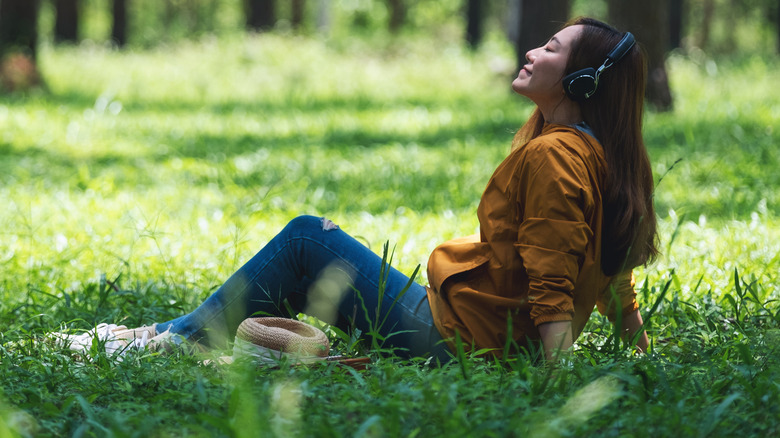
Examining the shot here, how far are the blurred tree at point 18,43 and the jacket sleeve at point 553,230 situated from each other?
1100cm

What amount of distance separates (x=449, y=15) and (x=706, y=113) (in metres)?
36.6

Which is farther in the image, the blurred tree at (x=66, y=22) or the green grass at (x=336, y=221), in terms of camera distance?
the blurred tree at (x=66, y=22)

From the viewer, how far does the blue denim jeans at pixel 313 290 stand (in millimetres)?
3051

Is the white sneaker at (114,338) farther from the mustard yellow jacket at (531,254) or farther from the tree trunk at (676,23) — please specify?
the tree trunk at (676,23)

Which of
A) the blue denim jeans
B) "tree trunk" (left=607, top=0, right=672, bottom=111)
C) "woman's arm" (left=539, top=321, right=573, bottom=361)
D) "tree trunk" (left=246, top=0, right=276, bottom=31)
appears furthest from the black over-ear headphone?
"tree trunk" (left=246, top=0, right=276, bottom=31)

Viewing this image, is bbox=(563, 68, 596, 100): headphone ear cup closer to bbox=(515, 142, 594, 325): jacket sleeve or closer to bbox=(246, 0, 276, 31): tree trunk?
bbox=(515, 142, 594, 325): jacket sleeve

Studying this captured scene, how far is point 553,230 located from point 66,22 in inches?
844

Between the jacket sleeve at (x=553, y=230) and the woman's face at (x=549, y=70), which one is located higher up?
the woman's face at (x=549, y=70)

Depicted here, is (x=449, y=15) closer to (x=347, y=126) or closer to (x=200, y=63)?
(x=200, y=63)

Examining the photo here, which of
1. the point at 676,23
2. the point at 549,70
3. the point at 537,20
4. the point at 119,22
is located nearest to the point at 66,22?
the point at 119,22

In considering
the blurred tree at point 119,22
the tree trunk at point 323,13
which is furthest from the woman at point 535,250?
the blurred tree at point 119,22

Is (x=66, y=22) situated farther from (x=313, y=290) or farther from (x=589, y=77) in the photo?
(x=589, y=77)

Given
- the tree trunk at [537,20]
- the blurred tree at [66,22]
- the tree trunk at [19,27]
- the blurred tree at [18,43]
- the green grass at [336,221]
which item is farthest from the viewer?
the blurred tree at [66,22]

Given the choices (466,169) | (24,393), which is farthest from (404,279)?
(466,169)
